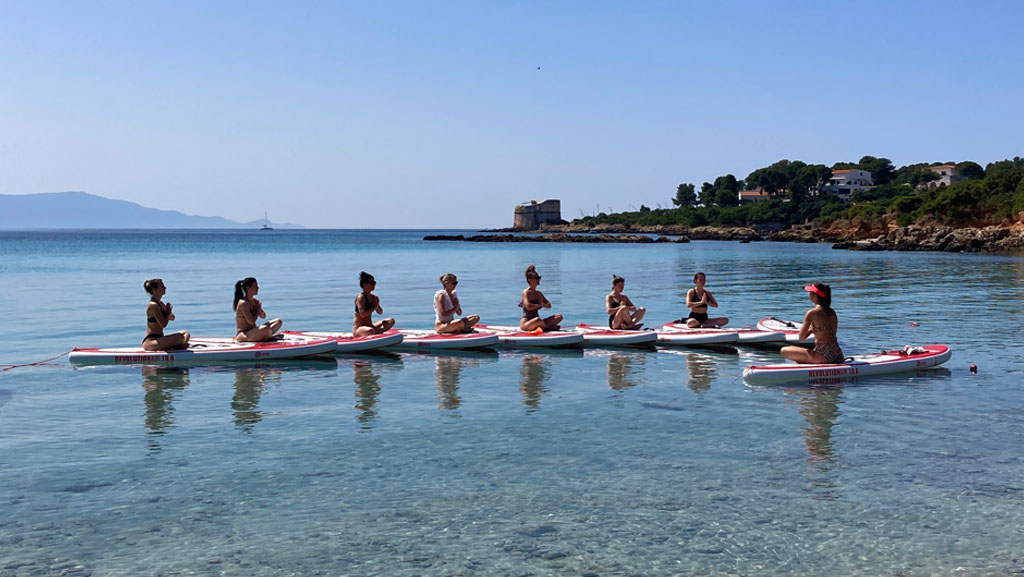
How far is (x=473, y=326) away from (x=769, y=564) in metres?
12.5

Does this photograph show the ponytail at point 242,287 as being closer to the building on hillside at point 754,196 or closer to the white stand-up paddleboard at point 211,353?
the white stand-up paddleboard at point 211,353

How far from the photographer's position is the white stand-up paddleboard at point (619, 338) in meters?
18.4

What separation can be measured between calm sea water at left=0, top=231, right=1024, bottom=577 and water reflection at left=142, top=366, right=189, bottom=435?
0.26ft

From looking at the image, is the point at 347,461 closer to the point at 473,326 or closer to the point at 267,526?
the point at 267,526

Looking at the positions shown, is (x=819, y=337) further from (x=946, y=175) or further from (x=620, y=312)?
(x=946, y=175)

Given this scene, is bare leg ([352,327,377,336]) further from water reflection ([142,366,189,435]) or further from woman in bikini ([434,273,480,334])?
water reflection ([142,366,189,435])

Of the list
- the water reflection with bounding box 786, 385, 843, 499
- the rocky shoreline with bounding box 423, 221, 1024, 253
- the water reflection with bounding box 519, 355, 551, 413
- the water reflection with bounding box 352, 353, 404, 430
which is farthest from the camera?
the rocky shoreline with bounding box 423, 221, 1024, 253

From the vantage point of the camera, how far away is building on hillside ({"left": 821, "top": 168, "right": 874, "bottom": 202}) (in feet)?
566

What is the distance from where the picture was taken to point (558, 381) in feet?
49.7

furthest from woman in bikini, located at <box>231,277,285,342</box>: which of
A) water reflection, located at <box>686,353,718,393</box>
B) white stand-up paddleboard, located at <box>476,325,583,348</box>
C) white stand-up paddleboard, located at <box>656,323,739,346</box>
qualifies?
water reflection, located at <box>686,353,718,393</box>

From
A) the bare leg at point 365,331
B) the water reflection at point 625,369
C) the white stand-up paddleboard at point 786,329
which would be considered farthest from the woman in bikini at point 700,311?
the bare leg at point 365,331

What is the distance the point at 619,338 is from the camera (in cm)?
1839

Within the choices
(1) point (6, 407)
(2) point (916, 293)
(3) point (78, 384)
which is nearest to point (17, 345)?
(3) point (78, 384)

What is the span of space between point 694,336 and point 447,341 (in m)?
5.23
